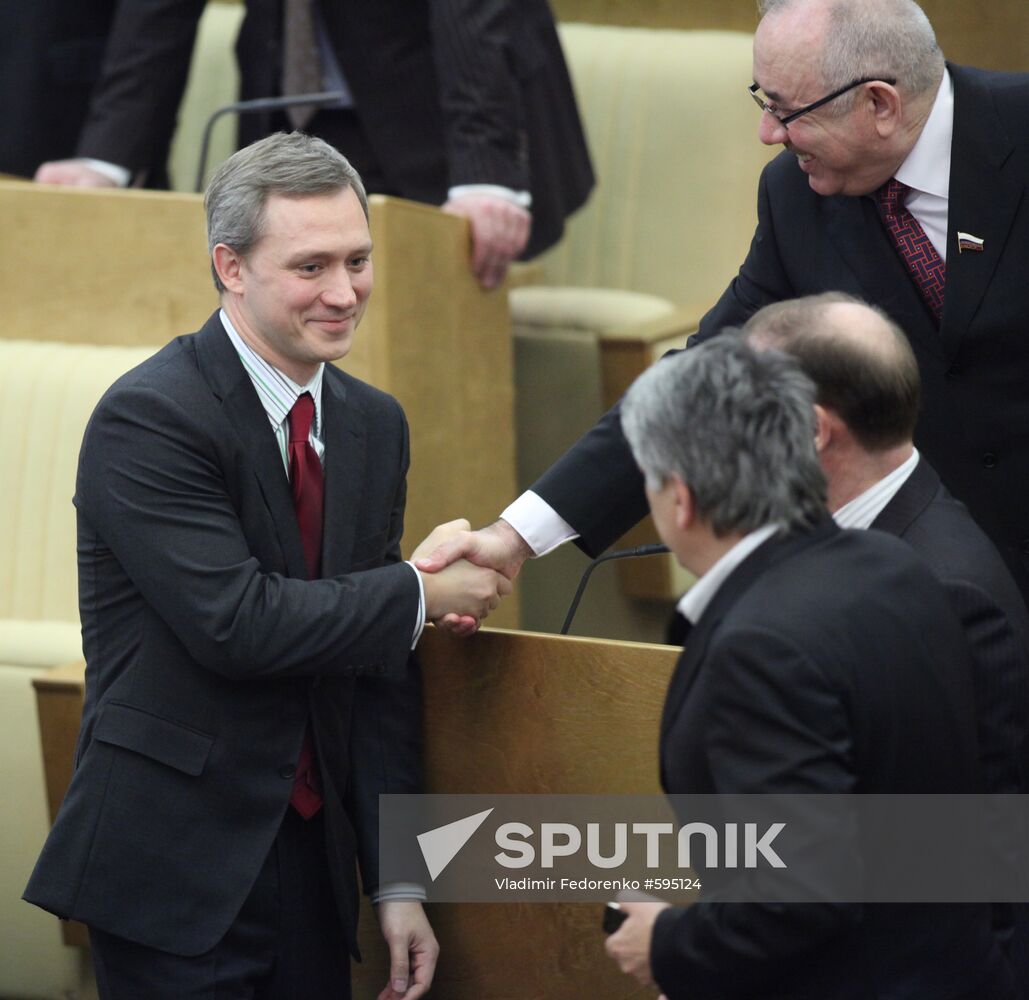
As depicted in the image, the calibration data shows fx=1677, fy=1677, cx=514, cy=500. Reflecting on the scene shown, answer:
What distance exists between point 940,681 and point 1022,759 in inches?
11.2

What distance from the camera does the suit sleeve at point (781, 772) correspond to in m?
1.40

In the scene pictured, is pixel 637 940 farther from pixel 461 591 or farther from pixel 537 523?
pixel 537 523

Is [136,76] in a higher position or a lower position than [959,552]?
higher

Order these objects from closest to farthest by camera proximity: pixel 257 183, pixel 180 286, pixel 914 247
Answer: pixel 257 183 < pixel 914 247 < pixel 180 286

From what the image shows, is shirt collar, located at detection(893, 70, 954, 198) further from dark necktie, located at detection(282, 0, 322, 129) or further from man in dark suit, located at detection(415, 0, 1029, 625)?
dark necktie, located at detection(282, 0, 322, 129)

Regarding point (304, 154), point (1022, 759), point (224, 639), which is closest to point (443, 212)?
point (304, 154)

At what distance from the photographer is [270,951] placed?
2.06 metres

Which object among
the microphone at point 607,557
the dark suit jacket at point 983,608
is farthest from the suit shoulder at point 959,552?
the microphone at point 607,557

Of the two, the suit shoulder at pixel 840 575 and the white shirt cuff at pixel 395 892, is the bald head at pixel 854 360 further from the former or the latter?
the white shirt cuff at pixel 395 892

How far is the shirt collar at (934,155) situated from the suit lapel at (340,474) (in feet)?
2.63

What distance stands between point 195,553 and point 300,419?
9.5 inches

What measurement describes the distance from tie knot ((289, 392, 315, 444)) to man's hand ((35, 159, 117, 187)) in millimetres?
2082

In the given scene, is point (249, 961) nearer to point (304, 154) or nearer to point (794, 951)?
point (794, 951)

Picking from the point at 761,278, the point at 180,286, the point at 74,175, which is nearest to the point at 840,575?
the point at 761,278
